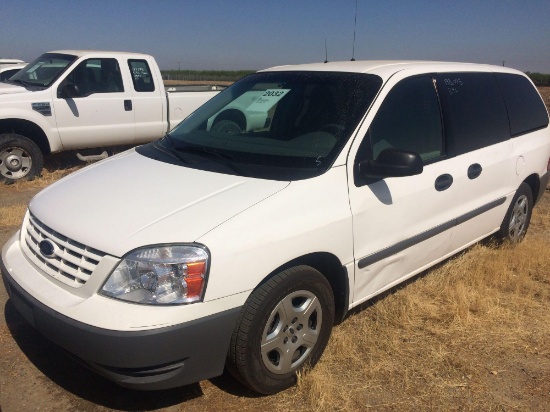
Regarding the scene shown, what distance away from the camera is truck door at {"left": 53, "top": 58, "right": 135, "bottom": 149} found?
307 inches

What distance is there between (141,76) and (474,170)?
20.4 feet

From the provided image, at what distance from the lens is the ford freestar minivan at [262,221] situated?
2.42m

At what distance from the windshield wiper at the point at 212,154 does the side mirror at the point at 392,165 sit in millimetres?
729

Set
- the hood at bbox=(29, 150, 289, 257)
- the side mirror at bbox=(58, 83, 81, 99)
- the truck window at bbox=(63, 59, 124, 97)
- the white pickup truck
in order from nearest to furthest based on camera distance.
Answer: the hood at bbox=(29, 150, 289, 257) < the white pickup truck < the side mirror at bbox=(58, 83, 81, 99) < the truck window at bbox=(63, 59, 124, 97)

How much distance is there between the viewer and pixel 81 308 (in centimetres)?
243

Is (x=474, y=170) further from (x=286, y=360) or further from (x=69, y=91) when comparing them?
(x=69, y=91)

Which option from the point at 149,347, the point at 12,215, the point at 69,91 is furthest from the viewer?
the point at 69,91

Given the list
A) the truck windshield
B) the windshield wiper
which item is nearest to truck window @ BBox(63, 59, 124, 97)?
the truck windshield

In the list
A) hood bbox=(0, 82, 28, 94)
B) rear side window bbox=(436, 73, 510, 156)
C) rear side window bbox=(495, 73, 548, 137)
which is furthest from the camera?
hood bbox=(0, 82, 28, 94)

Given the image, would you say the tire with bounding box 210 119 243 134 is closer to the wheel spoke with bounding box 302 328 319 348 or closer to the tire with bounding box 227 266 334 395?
the tire with bounding box 227 266 334 395

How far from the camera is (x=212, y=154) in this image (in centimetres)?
334

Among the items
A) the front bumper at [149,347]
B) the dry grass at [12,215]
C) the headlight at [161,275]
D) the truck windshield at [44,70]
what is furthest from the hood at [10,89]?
the headlight at [161,275]

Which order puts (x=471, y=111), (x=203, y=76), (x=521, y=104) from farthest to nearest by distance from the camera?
(x=203, y=76)
(x=521, y=104)
(x=471, y=111)

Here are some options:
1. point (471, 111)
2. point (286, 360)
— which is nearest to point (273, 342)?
point (286, 360)
